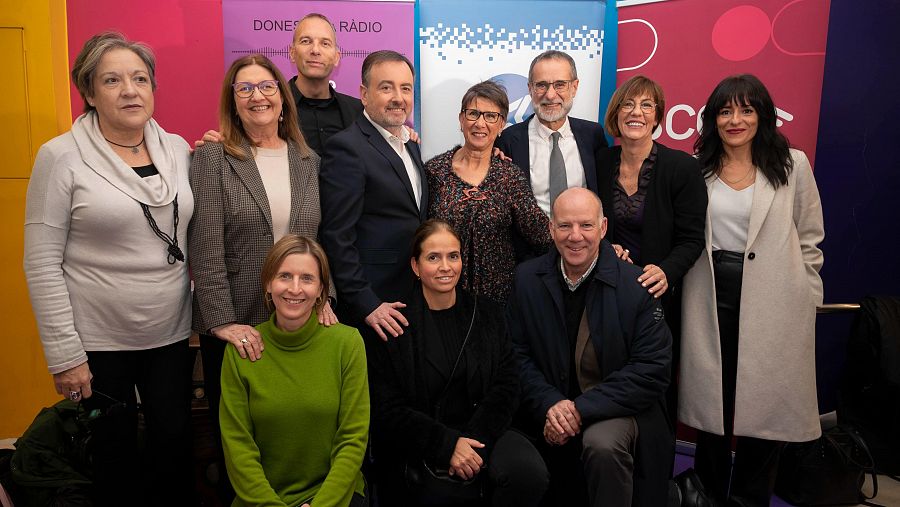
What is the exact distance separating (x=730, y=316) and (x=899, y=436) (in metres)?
1.43

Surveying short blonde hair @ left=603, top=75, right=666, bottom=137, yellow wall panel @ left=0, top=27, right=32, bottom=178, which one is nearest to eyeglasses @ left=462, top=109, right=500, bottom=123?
short blonde hair @ left=603, top=75, right=666, bottom=137

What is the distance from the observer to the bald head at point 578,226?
8.06 ft

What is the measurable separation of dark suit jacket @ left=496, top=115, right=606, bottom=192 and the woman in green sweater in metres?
1.18

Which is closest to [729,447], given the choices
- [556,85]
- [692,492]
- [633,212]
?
[692,492]

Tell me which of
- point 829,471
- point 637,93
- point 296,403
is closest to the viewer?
point 296,403

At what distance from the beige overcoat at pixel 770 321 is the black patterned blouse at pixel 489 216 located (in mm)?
821

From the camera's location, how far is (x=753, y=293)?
2.78m

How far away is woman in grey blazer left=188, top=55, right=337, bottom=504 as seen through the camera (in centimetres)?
223

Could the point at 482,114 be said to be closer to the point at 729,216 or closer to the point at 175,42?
the point at 729,216

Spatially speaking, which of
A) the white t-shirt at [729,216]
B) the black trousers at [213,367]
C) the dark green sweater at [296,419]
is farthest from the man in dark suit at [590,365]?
the black trousers at [213,367]

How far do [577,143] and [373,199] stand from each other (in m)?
1.05

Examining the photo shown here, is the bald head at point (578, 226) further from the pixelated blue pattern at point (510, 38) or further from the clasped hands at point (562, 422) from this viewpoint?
the pixelated blue pattern at point (510, 38)

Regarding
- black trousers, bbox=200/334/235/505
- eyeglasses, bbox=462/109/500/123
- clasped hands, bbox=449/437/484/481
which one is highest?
eyeglasses, bbox=462/109/500/123

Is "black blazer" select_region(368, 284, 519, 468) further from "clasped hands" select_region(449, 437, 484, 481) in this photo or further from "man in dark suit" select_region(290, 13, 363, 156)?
"man in dark suit" select_region(290, 13, 363, 156)
